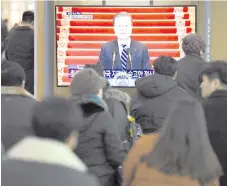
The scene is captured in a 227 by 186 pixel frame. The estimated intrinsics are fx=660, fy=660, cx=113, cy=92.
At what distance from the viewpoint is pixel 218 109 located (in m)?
4.71

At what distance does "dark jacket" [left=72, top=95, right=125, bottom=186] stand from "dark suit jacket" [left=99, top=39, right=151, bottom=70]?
3.65m

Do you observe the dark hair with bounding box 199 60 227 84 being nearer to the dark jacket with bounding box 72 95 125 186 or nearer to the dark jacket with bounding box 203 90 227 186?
the dark jacket with bounding box 203 90 227 186

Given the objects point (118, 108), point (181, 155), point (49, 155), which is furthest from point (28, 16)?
point (49, 155)

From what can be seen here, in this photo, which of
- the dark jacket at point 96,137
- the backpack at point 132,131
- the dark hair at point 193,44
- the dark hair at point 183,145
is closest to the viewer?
the dark hair at point 183,145

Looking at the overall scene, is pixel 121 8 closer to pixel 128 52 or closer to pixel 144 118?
pixel 128 52

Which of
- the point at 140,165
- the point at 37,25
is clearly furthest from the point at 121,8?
the point at 140,165

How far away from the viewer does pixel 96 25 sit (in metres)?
8.47

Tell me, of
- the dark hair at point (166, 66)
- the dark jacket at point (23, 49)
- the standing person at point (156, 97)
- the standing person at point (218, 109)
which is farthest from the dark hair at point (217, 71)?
the dark jacket at point (23, 49)

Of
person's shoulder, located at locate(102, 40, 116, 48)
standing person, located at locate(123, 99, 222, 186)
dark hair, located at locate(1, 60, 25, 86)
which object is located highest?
person's shoulder, located at locate(102, 40, 116, 48)

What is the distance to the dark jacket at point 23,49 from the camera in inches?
325

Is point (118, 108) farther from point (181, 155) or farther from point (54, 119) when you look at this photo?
point (54, 119)

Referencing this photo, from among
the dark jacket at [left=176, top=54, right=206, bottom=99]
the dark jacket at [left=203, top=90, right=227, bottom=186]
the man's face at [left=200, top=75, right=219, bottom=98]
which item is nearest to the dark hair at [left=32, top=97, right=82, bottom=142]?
the dark jacket at [left=203, top=90, right=227, bottom=186]

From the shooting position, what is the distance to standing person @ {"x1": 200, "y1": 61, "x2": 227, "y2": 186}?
15.4 ft

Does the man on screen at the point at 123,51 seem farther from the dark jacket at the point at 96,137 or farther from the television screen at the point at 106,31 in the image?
the dark jacket at the point at 96,137
